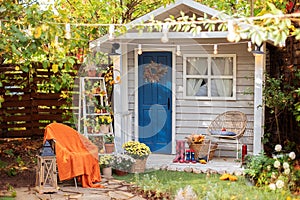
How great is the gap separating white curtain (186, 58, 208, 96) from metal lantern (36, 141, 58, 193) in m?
2.96

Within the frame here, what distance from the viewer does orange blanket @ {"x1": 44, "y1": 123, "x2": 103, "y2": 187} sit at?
6.03 m

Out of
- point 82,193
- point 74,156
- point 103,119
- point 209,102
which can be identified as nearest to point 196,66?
point 209,102

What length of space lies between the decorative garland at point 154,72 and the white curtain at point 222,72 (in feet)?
2.89

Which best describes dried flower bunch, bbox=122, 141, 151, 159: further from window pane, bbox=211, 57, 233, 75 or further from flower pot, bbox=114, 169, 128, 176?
window pane, bbox=211, 57, 233, 75

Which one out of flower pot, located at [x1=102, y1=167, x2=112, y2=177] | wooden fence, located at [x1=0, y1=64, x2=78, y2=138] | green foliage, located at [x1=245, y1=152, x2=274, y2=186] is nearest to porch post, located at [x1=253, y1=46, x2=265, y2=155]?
green foliage, located at [x1=245, y1=152, x2=274, y2=186]

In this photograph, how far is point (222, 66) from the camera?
7770 millimetres

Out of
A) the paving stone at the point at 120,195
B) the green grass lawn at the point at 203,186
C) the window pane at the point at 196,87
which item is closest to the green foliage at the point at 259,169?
the green grass lawn at the point at 203,186

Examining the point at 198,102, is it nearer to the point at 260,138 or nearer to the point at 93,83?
the point at 260,138

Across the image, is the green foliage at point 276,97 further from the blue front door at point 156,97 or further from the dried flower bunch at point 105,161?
the dried flower bunch at point 105,161

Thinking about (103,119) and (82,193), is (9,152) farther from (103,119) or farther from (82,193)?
(82,193)

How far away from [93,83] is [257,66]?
275cm

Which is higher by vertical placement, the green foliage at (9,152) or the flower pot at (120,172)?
the green foliage at (9,152)

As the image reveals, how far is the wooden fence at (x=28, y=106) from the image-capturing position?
32.0 ft

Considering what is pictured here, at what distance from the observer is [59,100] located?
33.0 feet
